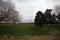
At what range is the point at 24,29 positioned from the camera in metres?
2.78

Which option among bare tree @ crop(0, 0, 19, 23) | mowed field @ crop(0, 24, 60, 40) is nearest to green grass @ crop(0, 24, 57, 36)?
mowed field @ crop(0, 24, 60, 40)

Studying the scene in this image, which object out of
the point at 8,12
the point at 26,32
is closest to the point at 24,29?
the point at 26,32

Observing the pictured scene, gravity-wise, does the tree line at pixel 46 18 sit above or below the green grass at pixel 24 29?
above

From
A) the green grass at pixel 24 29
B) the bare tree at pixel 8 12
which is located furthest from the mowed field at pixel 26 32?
the bare tree at pixel 8 12

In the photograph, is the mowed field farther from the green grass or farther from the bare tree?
the bare tree

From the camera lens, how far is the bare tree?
2771mm

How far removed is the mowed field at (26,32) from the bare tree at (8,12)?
0.40ft

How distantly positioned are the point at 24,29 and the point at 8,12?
1.55ft

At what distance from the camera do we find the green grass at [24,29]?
2.75 meters

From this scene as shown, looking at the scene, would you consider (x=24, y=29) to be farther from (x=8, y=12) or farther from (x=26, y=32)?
(x=8, y=12)

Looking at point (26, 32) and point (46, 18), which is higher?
point (46, 18)

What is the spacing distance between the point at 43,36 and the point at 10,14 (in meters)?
0.80

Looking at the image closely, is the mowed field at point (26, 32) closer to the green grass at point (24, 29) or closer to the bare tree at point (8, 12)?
the green grass at point (24, 29)

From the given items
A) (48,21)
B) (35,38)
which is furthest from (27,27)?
(48,21)
